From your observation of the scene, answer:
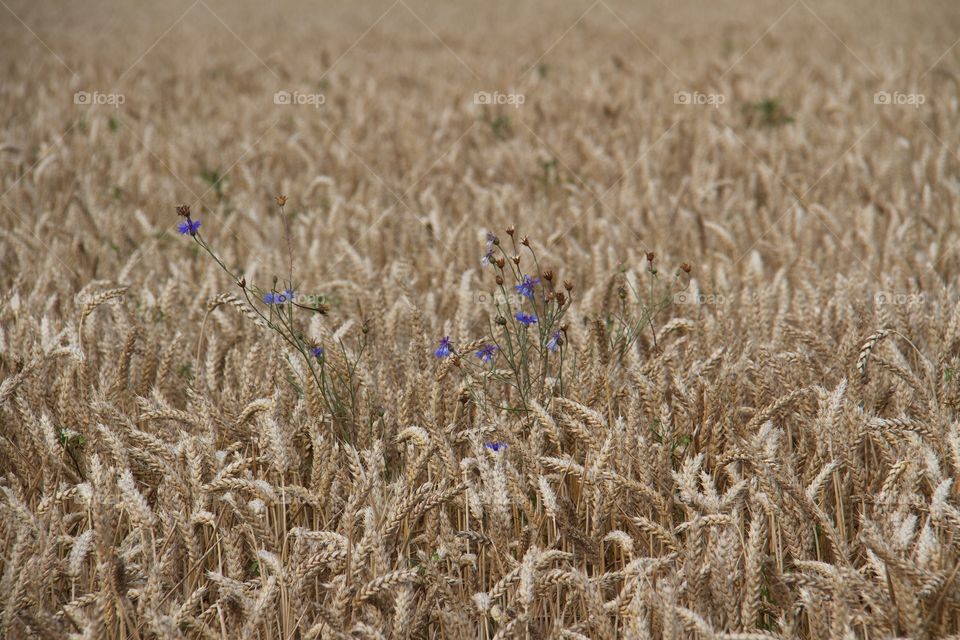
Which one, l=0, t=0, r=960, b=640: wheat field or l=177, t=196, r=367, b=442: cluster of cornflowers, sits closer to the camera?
l=0, t=0, r=960, b=640: wheat field

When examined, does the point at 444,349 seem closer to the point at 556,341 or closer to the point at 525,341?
the point at 525,341

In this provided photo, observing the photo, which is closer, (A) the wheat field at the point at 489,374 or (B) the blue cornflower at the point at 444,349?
(A) the wheat field at the point at 489,374

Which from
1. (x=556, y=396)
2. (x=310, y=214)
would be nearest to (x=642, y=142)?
(x=310, y=214)

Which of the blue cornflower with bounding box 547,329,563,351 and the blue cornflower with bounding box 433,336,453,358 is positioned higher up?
the blue cornflower with bounding box 547,329,563,351

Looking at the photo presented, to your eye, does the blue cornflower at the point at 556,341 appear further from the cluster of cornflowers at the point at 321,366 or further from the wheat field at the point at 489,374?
the cluster of cornflowers at the point at 321,366

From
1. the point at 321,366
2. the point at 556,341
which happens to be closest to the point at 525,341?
the point at 556,341

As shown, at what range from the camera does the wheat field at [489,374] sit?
1946 millimetres

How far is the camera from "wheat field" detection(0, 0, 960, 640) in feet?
6.39

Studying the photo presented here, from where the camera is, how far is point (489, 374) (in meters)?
2.61

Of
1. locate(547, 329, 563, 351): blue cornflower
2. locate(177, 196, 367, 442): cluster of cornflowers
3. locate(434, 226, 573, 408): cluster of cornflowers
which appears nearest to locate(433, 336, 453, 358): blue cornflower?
locate(434, 226, 573, 408): cluster of cornflowers

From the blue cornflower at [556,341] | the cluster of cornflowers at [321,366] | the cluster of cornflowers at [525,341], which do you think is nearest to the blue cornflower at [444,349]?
the cluster of cornflowers at [525,341]

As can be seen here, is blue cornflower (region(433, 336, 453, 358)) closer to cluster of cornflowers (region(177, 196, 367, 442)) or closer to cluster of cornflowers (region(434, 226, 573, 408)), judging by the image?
cluster of cornflowers (region(434, 226, 573, 408))

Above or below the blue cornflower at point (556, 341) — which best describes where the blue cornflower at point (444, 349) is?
below

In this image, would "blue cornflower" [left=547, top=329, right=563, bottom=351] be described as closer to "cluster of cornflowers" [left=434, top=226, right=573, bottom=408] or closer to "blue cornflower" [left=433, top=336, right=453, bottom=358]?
"cluster of cornflowers" [left=434, top=226, right=573, bottom=408]
